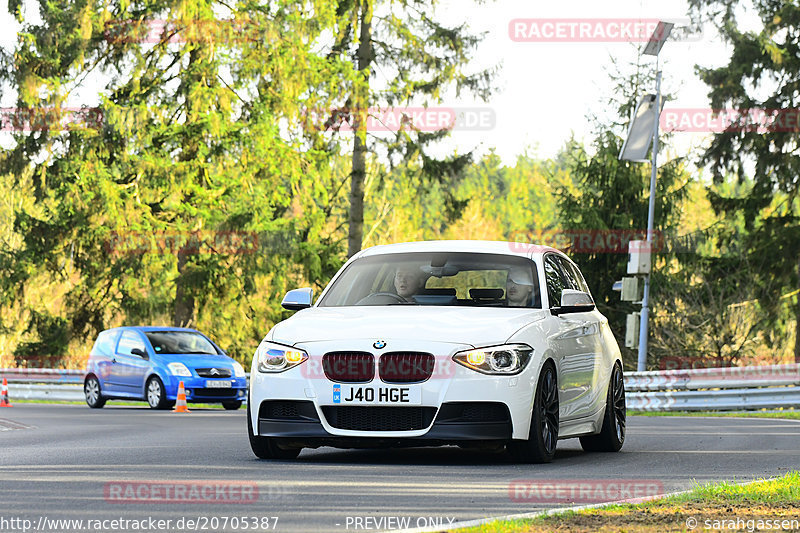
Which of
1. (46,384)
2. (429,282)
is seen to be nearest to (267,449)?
(429,282)

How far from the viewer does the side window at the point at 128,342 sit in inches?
1068

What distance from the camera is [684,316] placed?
39.5m

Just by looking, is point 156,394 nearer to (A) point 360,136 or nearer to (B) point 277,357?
(A) point 360,136

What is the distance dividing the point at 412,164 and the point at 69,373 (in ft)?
39.1

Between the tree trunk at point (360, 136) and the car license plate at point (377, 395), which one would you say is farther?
the tree trunk at point (360, 136)

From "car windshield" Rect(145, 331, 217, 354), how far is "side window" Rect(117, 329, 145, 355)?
204 millimetres

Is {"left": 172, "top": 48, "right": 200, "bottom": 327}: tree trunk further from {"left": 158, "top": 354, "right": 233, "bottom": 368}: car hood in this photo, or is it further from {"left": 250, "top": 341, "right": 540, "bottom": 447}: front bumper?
{"left": 250, "top": 341, "right": 540, "bottom": 447}: front bumper

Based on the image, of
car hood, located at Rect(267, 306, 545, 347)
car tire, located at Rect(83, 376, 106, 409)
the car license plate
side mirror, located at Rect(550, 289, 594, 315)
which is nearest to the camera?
the car license plate

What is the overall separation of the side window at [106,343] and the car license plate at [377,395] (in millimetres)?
18294

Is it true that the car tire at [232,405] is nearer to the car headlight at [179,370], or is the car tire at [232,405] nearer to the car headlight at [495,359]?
the car headlight at [179,370]

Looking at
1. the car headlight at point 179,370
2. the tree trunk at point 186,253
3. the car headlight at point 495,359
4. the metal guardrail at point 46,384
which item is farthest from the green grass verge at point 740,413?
the tree trunk at point 186,253

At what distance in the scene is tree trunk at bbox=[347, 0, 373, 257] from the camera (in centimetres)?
3834

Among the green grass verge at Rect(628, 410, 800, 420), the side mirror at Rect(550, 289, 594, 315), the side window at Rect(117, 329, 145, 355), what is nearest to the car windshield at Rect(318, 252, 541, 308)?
the side mirror at Rect(550, 289, 594, 315)

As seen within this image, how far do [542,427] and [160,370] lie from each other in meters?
16.3
